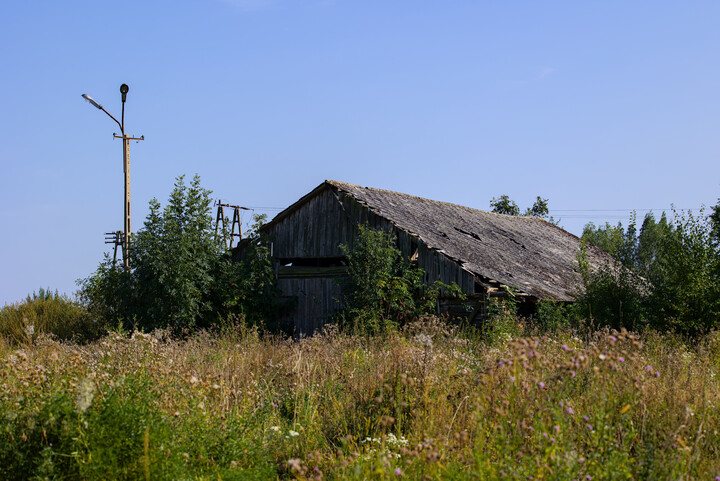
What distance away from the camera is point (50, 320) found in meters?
19.0

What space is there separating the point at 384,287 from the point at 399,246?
4.79 ft

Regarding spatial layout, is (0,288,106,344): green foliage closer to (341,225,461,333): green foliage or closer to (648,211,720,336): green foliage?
(341,225,461,333): green foliage

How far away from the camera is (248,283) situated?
58.1 ft

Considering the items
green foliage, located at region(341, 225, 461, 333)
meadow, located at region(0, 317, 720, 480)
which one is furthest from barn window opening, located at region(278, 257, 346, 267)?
meadow, located at region(0, 317, 720, 480)

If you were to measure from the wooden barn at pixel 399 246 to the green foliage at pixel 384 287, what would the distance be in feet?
1.16

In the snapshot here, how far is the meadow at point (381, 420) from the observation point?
3918 mm

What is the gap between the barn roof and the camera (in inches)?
645

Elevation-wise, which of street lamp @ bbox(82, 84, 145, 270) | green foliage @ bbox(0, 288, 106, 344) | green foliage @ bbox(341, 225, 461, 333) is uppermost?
street lamp @ bbox(82, 84, 145, 270)

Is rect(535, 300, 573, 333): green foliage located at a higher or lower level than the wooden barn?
lower

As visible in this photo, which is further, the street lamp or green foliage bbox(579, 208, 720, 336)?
the street lamp

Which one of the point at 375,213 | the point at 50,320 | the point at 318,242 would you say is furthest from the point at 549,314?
the point at 50,320

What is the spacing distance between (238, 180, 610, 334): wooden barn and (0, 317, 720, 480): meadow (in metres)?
8.80

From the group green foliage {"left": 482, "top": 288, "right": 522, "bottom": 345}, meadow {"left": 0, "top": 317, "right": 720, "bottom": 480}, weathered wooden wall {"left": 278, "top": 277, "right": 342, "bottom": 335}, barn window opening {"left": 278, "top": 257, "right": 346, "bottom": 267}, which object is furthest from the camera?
barn window opening {"left": 278, "top": 257, "right": 346, "bottom": 267}

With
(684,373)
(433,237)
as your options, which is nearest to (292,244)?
(433,237)
